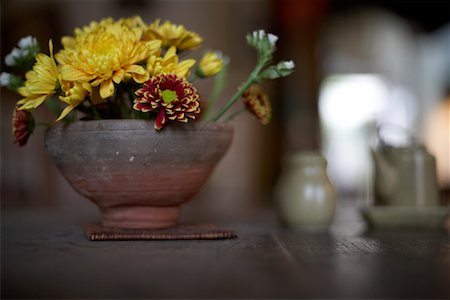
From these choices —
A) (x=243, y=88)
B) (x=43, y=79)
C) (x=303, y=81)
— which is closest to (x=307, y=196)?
(x=243, y=88)

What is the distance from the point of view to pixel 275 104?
4.05 metres

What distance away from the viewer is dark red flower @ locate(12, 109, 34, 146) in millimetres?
786

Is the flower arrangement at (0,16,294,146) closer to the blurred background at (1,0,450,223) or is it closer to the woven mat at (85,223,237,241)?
the woven mat at (85,223,237,241)

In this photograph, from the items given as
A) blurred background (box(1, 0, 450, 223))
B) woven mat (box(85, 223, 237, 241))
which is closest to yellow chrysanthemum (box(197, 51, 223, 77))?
woven mat (box(85, 223, 237, 241))

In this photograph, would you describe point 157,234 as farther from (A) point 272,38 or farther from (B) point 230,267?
(A) point 272,38

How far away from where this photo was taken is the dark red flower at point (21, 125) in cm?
79

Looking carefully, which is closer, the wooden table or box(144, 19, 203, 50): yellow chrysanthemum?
the wooden table

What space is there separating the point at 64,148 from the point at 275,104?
3378 millimetres

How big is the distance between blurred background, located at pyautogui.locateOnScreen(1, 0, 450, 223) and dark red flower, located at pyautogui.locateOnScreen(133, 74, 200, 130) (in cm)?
168

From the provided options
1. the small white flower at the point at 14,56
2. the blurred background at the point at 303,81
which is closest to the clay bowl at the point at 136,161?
the small white flower at the point at 14,56

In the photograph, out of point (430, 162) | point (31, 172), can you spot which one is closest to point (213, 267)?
point (430, 162)

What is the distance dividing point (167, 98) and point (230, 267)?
0.24m

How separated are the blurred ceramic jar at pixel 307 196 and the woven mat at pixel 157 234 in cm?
19

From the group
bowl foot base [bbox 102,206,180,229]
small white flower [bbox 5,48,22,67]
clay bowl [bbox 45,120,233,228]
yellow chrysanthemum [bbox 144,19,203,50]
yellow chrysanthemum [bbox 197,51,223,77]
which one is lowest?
bowl foot base [bbox 102,206,180,229]
